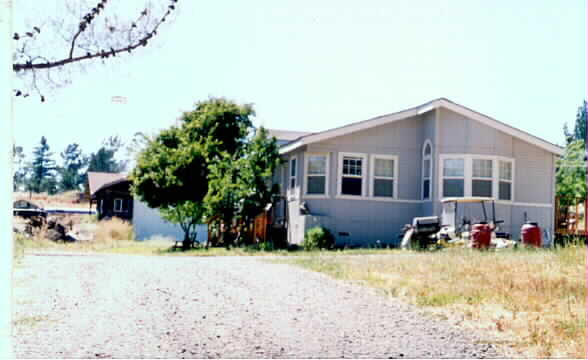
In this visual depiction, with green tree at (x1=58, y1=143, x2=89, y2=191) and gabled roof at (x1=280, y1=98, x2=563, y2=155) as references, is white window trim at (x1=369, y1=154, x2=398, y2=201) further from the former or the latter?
green tree at (x1=58, y1=143, x2=89, y2=191)

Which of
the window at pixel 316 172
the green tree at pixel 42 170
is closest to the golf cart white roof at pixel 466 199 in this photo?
the window at pixel 316 172

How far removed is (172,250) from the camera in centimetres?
1341

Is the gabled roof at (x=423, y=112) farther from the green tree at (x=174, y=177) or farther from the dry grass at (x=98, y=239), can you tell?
the dry grass at (x=98, y=239)

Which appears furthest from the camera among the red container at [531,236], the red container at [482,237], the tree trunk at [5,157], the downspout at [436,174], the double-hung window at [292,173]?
the double-hung window at [292,173]

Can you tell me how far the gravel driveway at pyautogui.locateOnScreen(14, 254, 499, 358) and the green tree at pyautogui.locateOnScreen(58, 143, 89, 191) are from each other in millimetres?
2111

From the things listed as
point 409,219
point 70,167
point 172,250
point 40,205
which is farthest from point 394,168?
point 40,205

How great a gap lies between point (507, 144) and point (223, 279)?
8.76 meters

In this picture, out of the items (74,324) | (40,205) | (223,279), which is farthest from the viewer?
(40,205)

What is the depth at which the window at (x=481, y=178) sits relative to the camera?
1358cm

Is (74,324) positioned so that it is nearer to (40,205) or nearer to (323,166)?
(40,205)

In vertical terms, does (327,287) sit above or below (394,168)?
below

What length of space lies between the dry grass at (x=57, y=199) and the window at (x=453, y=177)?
7.37 meters

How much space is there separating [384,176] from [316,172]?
1517 mm

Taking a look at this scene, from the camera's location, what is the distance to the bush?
12.7 m
